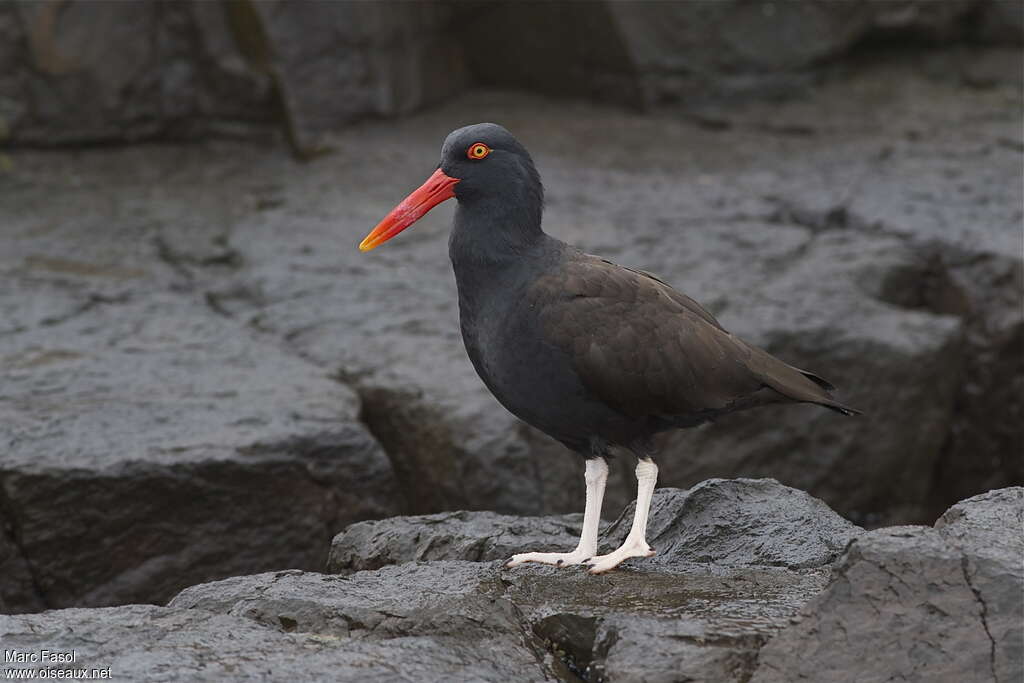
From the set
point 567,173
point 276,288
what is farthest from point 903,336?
point 276,288

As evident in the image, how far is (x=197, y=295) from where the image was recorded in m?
8.12

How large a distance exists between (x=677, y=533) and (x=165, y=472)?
2.58 metres

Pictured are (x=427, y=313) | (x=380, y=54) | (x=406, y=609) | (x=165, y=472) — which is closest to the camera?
(x=406, y=609)

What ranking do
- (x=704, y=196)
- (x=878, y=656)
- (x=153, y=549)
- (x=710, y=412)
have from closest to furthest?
(x=878, y=656)
(x=710, y=412)
(x=153, y=549)
(x=704, y=196)

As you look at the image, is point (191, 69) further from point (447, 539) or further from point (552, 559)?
point (552, 559)

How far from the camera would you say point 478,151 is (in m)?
4.88

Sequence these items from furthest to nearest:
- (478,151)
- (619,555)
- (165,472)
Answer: (165,472) → (478,151) → (619,555)

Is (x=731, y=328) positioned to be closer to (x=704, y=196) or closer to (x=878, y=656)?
(x=704, y=196)

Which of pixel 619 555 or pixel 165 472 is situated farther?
pixel 165 472

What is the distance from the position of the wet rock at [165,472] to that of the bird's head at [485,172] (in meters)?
1.98

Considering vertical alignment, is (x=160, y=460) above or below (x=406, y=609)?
below

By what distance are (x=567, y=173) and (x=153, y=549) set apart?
4.74 metres

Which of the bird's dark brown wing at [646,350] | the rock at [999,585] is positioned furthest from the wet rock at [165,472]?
the rock at [999,585]

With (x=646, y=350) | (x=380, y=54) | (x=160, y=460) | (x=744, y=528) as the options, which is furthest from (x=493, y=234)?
(x=380, y=54)
